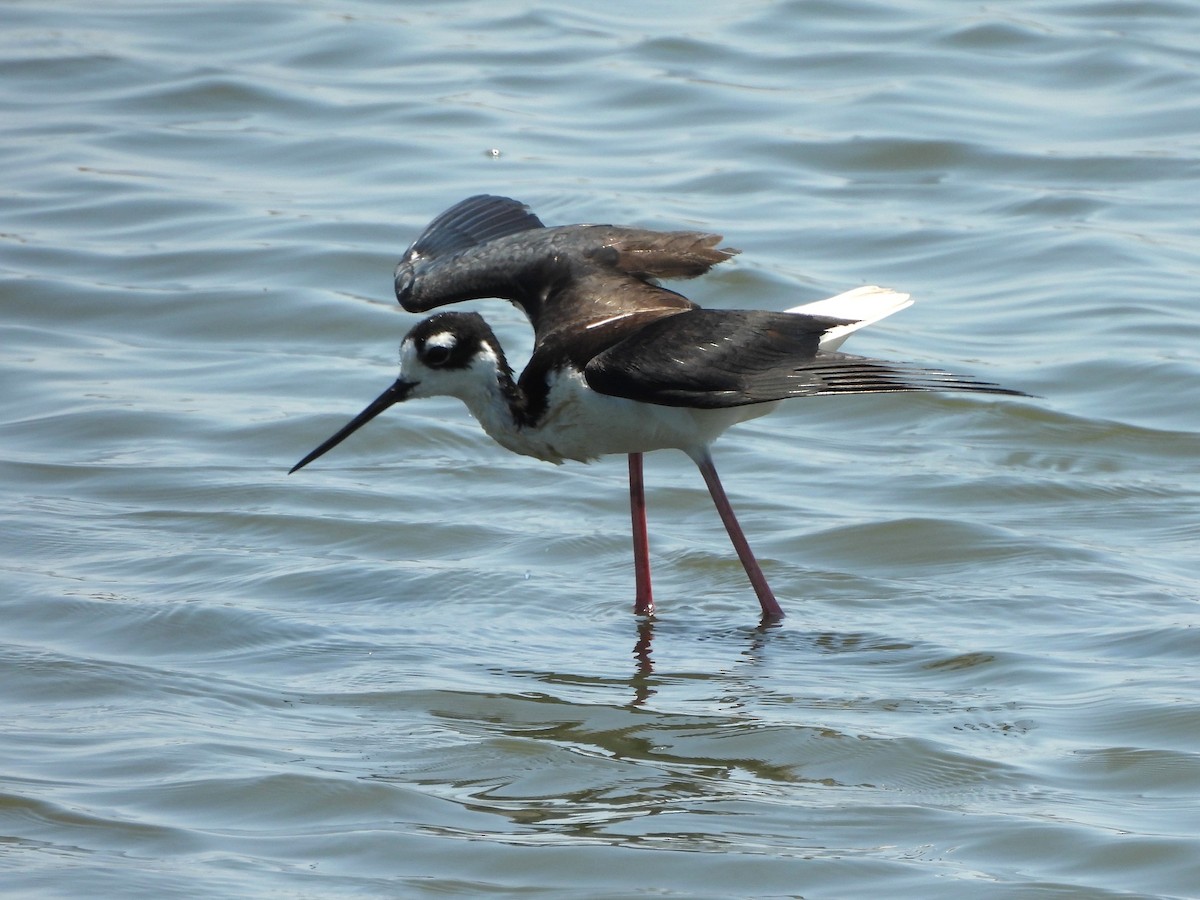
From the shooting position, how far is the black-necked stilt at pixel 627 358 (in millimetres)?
7758

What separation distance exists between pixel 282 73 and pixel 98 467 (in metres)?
8.82

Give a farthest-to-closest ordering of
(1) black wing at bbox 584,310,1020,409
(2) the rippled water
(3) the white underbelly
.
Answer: (3) the white underbelly, (1) black wing at bbox 584,310,1020,409, (2) the rippled water

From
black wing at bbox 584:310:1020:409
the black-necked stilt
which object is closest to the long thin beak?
the black-necked stilt

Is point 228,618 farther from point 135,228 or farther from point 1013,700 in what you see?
point 135,228

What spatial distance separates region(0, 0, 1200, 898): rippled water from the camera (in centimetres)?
599

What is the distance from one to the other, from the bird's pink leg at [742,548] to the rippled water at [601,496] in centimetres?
10

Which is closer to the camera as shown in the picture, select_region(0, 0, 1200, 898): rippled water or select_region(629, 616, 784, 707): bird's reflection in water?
select_region(0, 0, 1200, 898): rippled water

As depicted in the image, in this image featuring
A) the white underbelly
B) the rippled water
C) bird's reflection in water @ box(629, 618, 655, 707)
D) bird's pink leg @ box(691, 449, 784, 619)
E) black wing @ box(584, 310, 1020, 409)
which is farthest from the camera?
bird's pink leg @ box(691, 449, 784, 619)

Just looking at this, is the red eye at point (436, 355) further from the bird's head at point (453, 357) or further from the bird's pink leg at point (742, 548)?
the bird's pink leg at point (742, 548)

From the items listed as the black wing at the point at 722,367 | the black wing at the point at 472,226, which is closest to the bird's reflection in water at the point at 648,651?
the black wing at the point at 722,367

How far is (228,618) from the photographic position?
7.89 metres

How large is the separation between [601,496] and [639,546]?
1.38 metres

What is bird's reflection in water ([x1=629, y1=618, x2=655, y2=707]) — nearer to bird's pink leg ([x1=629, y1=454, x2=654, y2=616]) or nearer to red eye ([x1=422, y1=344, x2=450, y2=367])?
bird's pink leg ([x1=629, y1=454, x2=654, y2=616])

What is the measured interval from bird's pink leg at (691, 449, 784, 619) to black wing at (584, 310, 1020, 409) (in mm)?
622
